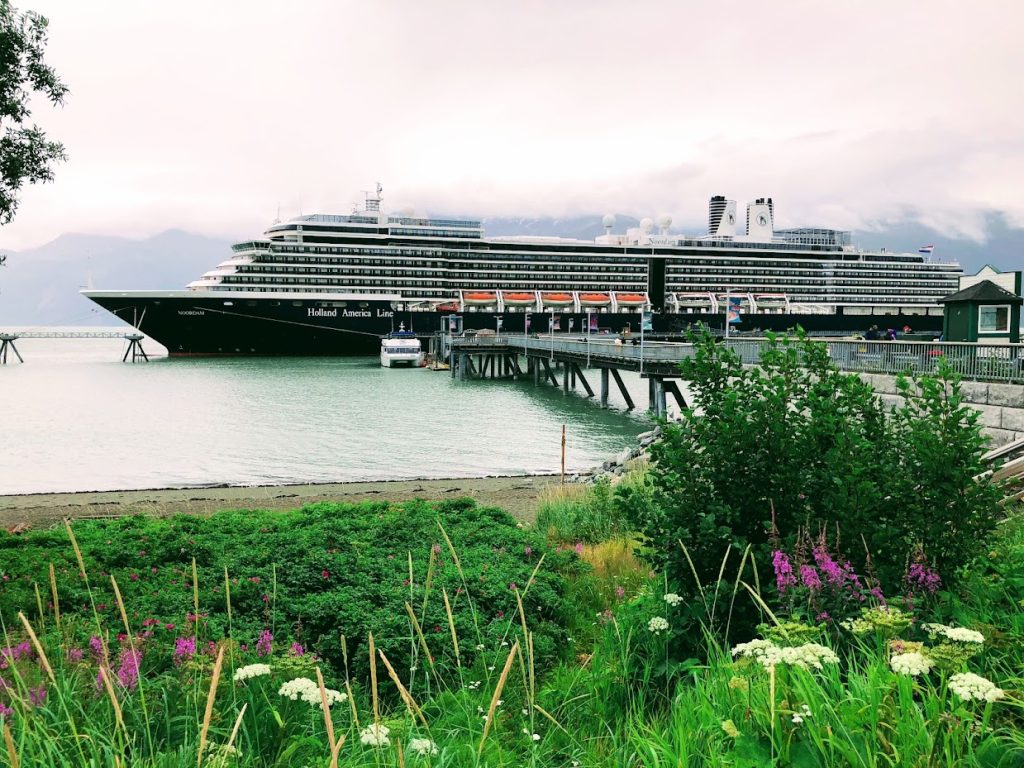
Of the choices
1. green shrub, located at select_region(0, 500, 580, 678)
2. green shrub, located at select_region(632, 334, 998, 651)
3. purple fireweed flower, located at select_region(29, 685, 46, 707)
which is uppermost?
green shrub, located at select_region(632, 334, 998, 651)

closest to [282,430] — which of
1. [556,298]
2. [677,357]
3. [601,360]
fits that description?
[677,357]

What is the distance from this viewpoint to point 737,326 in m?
78.2

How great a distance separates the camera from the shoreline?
12.0m

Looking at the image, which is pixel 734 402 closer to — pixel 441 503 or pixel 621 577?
pixel 621 577

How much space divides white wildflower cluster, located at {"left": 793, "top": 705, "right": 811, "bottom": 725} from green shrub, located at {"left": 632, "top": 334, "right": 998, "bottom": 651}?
1.52 metres

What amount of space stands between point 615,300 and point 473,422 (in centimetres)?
5251

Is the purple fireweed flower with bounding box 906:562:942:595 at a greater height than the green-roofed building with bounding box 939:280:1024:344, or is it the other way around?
the green-roofed building with bounding box 939:280:1024:344

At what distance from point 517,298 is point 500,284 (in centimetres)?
244

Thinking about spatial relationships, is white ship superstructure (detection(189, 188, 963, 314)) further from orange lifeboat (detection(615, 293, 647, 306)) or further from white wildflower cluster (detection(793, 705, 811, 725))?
white wildflower cluster (detection(793, 705, 811, 725))

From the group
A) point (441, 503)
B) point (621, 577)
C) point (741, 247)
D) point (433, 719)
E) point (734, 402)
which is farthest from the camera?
point (741, 247)

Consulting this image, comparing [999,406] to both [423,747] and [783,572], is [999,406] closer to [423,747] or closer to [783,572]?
[783,572]

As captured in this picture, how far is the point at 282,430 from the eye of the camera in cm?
2408

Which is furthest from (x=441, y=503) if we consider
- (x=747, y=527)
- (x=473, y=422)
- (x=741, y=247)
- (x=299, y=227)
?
(x=741, y=247)

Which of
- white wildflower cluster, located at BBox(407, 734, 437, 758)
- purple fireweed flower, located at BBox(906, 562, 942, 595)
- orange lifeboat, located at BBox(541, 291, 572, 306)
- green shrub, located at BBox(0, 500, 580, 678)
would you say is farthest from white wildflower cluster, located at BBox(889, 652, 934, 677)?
orange lifeboat, located at BBox(541, 291, 572, 306)
